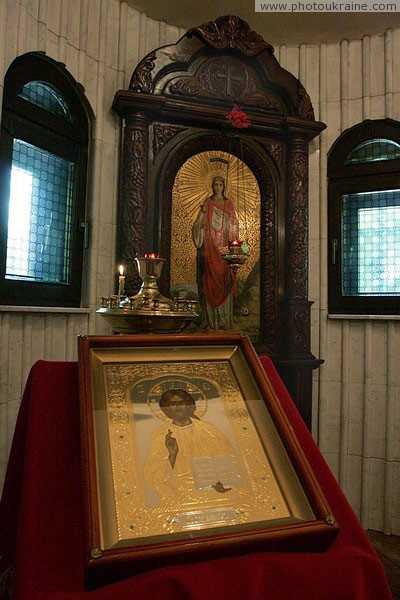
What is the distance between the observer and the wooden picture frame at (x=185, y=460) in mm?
671

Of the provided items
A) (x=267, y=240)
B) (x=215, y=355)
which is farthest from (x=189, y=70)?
(x=215, y=355)

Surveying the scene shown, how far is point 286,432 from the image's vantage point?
883 mm

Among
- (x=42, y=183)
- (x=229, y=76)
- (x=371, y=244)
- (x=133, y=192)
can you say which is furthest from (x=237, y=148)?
(x=42, y=183)

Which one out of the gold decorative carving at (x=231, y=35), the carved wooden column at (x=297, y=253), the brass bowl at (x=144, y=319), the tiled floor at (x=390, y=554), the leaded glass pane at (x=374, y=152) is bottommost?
the tiled floor at (x=390, y=554)

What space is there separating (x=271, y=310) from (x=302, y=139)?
1.32 metres

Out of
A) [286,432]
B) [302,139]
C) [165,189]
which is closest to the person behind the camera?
[286,432]

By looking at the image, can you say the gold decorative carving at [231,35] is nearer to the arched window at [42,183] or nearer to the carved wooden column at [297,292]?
the carved wooden column at [297,292]

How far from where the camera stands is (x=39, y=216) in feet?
8.92

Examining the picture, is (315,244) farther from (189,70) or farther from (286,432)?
(286,432)

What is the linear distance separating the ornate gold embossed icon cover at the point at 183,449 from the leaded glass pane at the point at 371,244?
2677 mm

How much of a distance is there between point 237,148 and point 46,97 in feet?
4.45

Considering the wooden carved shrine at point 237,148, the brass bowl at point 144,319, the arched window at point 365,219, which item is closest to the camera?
the brass bowl at point 144,319

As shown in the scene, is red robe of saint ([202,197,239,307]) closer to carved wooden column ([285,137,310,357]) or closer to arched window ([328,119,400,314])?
carved wooden column ([285,137,310,357])

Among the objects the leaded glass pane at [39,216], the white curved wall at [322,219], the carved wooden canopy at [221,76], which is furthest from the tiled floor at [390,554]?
the carved wooden canopy at [221,76]
